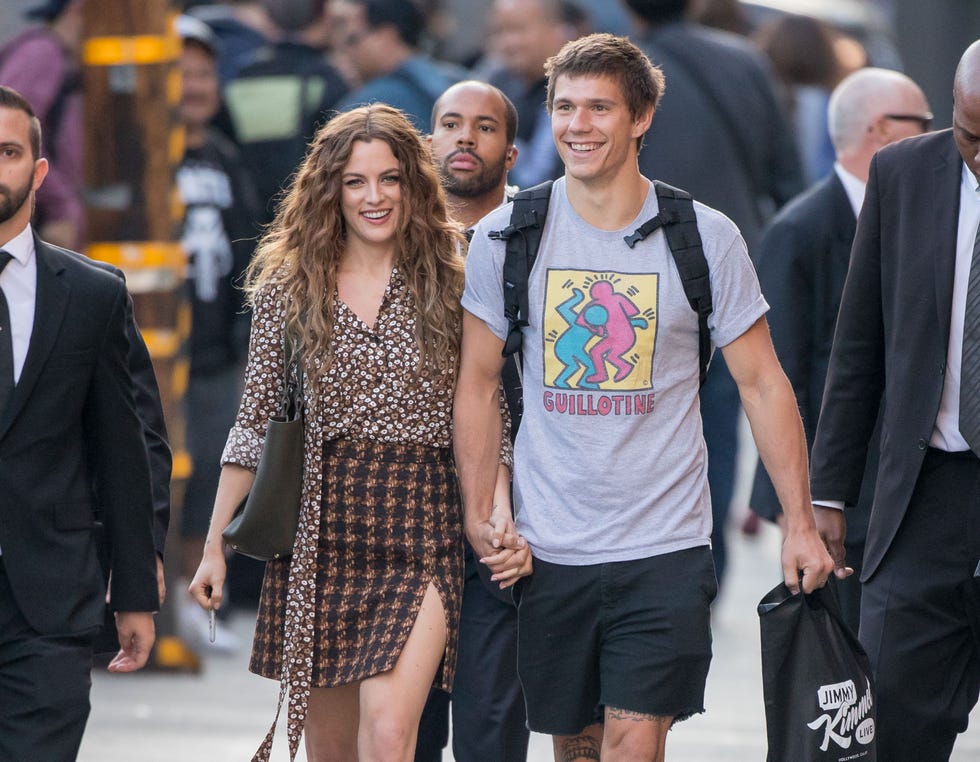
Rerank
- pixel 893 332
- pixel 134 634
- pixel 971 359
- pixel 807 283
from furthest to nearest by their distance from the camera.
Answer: pixel 807 283 < pixel 893 332 < pixel 134 634 < pixel 971 359

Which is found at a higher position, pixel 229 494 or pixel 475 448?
pixel 475 448

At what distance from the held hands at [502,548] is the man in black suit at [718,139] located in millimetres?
3426

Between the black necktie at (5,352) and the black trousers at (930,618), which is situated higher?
the black necktie at (5,352)

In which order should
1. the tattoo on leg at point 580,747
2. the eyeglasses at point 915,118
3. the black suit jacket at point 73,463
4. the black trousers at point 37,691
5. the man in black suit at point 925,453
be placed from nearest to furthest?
the black trousers at point 37,691 → the black suit jacket at point 73,463 → the man in black suit at point 925,453 → the tattoo on leg at point 580,747 → the eyeglasses at point 915,118

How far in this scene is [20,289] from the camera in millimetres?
4836

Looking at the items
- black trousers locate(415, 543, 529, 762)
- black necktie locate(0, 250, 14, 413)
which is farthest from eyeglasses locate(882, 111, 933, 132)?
black necktie locate(0, 250, 14, 413)

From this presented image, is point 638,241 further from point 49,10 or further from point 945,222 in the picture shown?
point 49,10

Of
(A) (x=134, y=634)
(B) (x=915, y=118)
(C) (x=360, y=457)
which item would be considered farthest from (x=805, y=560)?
(B) (x=915, y=118)

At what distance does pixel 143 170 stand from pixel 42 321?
387cm

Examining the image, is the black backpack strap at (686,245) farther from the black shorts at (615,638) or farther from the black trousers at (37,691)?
the black trousers at (37,691)

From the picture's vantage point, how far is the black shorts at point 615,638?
4980 millimetres

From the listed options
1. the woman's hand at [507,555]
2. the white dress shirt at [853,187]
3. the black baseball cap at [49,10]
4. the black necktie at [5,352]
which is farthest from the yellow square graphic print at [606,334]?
the black baseball cap at [49,10]

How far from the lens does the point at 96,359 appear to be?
4875 millimetres

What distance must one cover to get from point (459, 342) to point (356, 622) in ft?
2.59
